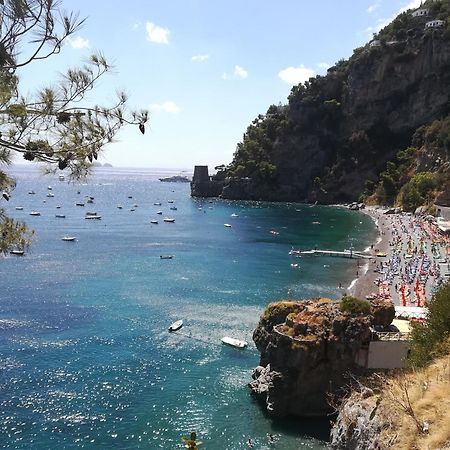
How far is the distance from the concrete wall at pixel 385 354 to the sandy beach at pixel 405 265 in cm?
1902

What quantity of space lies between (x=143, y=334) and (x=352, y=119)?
121 metres

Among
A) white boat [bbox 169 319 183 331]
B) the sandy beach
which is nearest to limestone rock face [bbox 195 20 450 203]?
the sandy beach

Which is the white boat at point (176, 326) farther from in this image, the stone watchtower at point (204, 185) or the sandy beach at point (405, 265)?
the stone watchtower at point (204, 185)

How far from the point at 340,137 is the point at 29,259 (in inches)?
4189

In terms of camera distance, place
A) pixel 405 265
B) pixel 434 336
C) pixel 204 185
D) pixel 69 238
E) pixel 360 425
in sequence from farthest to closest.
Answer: pixel 204 185
pixel 69 238
pixel 405 265
pixel 434 336
pixel 360 425

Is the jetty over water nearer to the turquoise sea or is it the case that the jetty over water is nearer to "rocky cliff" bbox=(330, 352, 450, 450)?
the turquoise sea

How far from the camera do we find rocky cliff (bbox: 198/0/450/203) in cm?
12975

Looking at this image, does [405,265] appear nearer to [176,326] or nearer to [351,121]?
[176,326]

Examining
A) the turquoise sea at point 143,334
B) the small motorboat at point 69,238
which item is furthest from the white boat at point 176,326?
the small motorboat at point 69,238

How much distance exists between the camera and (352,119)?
5664 inches

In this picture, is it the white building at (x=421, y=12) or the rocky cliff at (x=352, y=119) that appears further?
the white building at (x=421, y=12)

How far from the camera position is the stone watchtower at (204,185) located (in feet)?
557

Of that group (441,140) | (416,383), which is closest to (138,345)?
(416,383)

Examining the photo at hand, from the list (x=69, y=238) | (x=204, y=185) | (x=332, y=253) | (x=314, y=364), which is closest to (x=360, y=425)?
(x=314, y=364)
